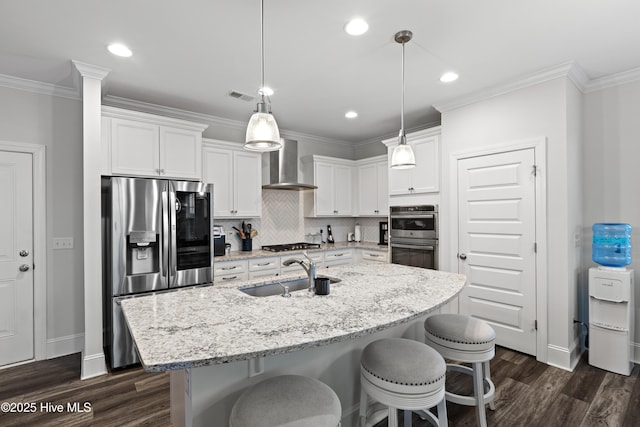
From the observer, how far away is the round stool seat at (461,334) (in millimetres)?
1897

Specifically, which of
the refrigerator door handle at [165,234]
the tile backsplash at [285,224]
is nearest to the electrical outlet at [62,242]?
the refrigerator door handle at [165,234]

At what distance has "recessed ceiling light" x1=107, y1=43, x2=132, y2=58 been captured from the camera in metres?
2.41

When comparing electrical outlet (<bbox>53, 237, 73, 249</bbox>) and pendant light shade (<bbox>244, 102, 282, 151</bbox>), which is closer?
pendant light shade (<bbox>244, 102, 282, 151</bbox>)

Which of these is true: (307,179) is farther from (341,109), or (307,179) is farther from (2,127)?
(2,127)

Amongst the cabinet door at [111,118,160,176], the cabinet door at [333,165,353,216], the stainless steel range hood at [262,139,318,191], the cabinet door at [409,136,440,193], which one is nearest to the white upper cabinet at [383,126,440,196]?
the cabinet door at [409,136,440,193]

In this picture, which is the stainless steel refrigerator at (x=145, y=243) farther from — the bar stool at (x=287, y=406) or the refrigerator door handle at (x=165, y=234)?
the bar stool at (x=287, y=406)

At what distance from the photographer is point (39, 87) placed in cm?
307

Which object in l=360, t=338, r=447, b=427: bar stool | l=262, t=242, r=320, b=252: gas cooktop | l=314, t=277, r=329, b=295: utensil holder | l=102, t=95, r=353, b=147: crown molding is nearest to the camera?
l=360, t=338, r=447, b=427: bar stool

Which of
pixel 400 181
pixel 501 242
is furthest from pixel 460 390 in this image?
pixel 400 181

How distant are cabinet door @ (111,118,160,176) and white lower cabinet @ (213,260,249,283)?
1193 mm

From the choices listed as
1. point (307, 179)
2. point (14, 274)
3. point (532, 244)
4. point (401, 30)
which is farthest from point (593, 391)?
point (14, 274)

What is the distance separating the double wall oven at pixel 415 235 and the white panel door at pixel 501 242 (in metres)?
0.34

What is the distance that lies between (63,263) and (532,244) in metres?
4.55

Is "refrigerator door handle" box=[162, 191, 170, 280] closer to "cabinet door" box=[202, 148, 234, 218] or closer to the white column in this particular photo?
the white column
